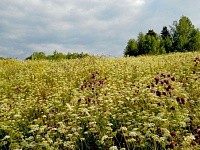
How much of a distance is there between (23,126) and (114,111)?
2.14m

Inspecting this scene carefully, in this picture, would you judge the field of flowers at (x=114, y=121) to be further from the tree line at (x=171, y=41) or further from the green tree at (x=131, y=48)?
the green tree at (x=131, y=48)

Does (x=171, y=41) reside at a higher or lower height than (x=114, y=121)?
higher

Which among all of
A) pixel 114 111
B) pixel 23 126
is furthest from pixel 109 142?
pixel 23 126

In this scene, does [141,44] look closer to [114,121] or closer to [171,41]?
[171,41]

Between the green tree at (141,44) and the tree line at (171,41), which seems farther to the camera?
the green tree at (141,44)

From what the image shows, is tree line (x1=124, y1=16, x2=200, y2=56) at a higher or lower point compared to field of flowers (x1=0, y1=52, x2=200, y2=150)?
higher

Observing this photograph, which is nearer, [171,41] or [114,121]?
[114,121]

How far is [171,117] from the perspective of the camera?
142 inches

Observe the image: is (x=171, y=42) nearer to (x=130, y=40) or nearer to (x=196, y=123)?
(x=130, y=40)

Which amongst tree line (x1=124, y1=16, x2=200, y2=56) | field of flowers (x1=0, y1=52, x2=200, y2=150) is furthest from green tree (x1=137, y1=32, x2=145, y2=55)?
field of flowers (x1=0, y1=52, x2=200, y2=150)

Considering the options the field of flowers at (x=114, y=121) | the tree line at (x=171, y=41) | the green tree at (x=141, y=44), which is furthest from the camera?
the green tree at (x=141, y=44)

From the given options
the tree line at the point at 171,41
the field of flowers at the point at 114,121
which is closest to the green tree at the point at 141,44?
the tree line at the point at 171,41

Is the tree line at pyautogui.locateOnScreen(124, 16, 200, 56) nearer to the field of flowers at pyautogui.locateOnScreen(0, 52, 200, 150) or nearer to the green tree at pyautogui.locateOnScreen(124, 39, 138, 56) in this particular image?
the green tree at pyautogui.locateOnScreen(124, 39, 138, 56)

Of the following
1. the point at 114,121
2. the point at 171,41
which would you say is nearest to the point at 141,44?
the point at 171,41
